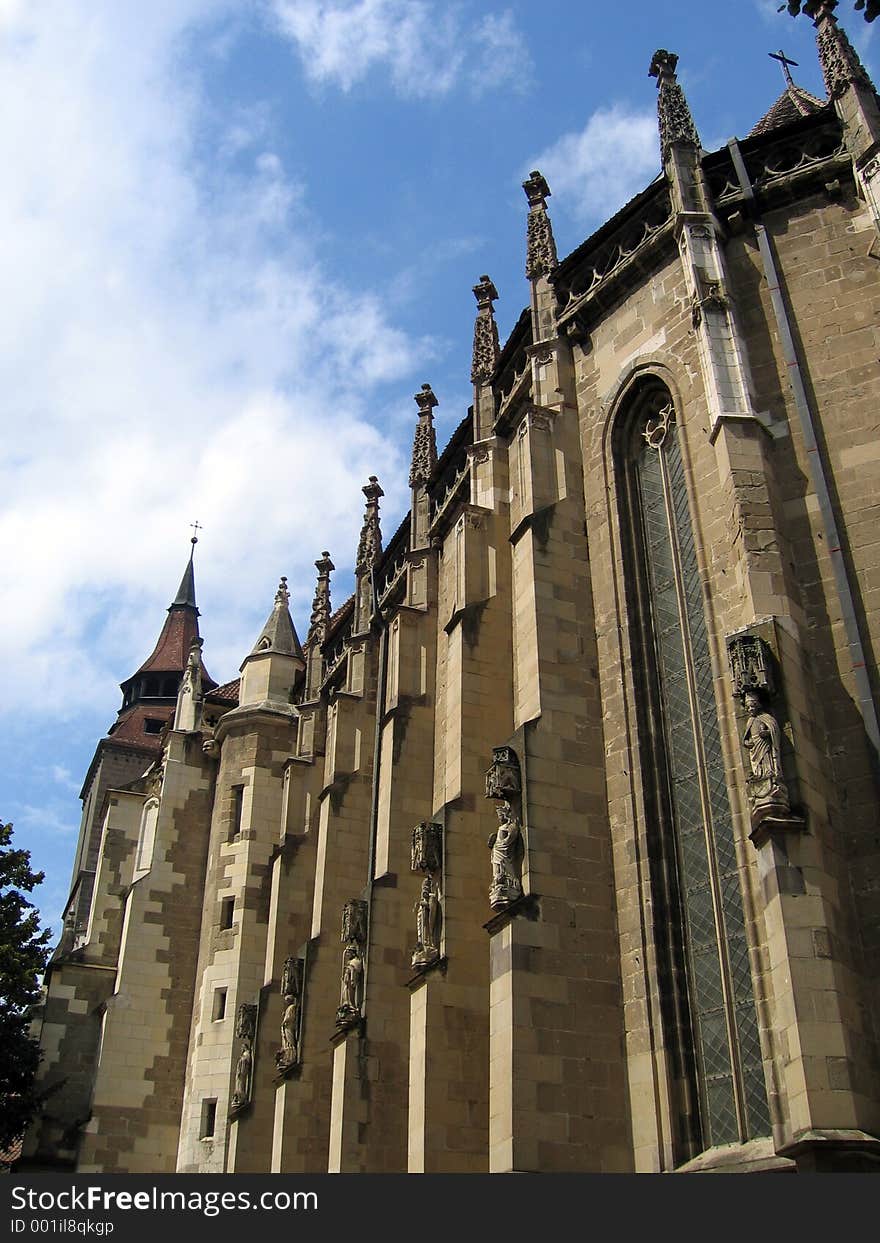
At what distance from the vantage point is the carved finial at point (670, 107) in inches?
661

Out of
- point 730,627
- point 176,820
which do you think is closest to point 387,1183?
point 730,627

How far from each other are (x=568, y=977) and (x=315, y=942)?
374 inches

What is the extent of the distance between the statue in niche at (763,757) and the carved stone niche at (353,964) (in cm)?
903

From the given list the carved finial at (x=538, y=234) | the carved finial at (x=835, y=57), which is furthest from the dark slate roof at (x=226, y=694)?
the carved finial at (x=835, y=57)

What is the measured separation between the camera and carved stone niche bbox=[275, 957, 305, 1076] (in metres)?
21.0

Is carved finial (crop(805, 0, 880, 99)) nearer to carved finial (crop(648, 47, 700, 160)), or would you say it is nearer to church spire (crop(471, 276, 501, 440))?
carved finial (crop(648, 47, 700, 160))

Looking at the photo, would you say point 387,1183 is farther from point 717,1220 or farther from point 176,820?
point 176,820

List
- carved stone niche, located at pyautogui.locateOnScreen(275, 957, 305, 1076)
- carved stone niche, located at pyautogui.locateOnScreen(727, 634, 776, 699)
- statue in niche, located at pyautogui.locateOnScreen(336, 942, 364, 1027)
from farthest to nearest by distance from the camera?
carved stone niche, located at pyautogui.locateOnScreen(275, 957, 305, 1076)
statue in niche, located at pyautogui.locateOnScreen(336, 942, 364, 1027)
carved stone niche, located at pyautogui.locateOnScreen(727, 634, 776, 699)

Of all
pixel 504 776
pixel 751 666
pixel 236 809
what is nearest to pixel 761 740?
pixel 751 666

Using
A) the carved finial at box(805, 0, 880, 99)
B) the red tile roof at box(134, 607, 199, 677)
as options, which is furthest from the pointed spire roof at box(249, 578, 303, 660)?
the red tile roof at box(134, 607, 199, 677)

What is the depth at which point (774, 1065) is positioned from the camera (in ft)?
35.6

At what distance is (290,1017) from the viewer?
70.6 ft

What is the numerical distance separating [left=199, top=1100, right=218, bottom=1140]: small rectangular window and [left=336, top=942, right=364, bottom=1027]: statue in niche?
780cm

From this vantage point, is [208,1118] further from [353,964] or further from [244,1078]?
[353,964]
